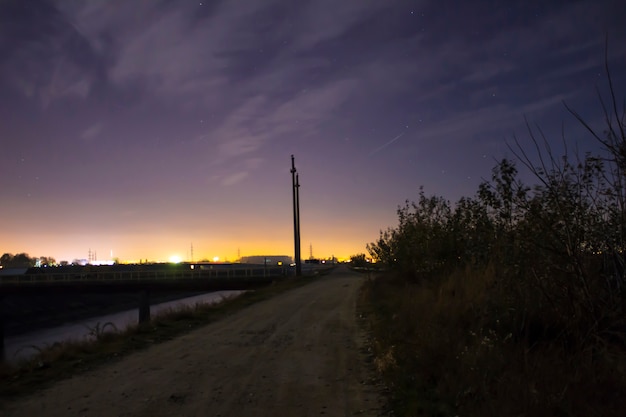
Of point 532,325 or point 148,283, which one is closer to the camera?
point 532,325

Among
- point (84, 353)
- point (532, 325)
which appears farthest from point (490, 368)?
point (84, 353)

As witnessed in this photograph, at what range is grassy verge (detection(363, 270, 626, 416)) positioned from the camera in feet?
15.9

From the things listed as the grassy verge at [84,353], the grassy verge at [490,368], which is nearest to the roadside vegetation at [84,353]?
the grassy verge at [84,353]

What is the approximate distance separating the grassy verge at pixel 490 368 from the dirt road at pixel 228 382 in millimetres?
679

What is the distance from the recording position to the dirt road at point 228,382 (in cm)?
650

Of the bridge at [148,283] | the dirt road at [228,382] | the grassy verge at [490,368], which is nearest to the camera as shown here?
the grassy verge at [490,368]

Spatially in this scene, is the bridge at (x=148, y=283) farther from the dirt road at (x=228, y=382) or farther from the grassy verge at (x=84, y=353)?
the dirt road at (x=228, y=382)

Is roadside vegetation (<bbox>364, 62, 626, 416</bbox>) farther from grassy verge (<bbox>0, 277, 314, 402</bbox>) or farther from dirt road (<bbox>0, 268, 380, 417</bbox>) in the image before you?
grassy verge (<bbox>0, 277, 314, 402</bbox>)

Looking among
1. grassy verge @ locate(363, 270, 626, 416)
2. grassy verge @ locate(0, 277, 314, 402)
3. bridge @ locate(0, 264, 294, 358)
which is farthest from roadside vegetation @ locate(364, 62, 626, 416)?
bridge @ locate(0, 264, 294, 358)

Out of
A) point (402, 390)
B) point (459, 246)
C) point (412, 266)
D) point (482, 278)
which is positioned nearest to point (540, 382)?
point (402, 390)

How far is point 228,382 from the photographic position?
25.6ft

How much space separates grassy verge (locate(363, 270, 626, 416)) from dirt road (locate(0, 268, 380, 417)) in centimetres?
68

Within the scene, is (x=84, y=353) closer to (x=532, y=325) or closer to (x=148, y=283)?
(x=532, y=325)

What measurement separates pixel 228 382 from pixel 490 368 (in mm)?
3981
